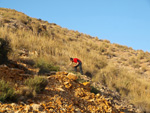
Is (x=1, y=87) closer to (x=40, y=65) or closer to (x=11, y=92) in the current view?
(x=11, y=92)

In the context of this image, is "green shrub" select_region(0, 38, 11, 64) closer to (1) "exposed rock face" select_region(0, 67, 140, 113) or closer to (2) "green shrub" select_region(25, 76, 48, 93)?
(1) "exposed rock face" select_region(0, 67, 140, 113)

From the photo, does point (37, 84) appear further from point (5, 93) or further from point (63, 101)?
point (5, 93)

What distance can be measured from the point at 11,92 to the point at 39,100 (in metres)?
0.71

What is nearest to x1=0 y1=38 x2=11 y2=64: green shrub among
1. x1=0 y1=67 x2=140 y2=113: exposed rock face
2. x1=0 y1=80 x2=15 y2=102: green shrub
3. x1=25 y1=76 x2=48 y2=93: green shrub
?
x1=0 y1=67 x2=140 y2=113: exposed rock face

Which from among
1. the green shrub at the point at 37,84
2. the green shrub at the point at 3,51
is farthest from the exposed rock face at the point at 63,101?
the green shrub at the point at 3,51

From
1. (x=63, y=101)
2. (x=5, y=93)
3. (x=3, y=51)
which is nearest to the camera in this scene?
(x=5, y=93)

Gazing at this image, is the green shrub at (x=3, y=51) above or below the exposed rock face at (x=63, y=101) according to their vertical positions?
above

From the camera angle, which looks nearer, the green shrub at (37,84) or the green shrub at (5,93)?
the green shrub at (5,93)

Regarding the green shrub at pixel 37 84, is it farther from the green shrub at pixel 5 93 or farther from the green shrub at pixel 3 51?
the green shrub at pixel 3 51

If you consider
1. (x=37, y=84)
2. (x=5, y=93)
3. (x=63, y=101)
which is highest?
(x=37, y=84)

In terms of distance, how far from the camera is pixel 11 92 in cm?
346

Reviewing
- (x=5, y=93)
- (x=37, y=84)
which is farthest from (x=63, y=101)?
(x=5, y=93)

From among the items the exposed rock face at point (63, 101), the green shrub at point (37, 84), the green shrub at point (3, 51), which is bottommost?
the exposed rock face at point (63, 101)

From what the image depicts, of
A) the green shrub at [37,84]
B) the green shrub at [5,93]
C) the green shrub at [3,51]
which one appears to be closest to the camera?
the green shrub at [5,93]
